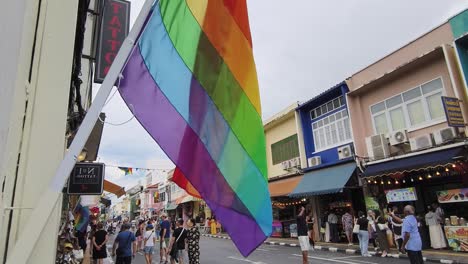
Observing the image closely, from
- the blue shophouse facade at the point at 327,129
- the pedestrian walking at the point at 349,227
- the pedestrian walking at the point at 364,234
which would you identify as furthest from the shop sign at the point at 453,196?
the blue shophouse facade at the point at 327,129

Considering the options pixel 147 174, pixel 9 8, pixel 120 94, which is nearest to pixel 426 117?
pixel 120 94

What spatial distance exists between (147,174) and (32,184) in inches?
2944

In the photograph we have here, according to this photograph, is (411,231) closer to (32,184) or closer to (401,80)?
(32,184)

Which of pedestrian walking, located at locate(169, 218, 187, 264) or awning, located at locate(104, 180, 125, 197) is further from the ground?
awning, located at locate(104, 180, 125, 197)

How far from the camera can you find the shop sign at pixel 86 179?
211 inches

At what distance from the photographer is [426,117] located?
13.9m

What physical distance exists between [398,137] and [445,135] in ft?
6.91

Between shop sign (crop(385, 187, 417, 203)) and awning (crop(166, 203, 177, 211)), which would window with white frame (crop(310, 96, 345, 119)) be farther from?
awning (crop(166, 203, 177, 211))

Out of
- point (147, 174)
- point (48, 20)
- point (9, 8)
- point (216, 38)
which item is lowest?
point (9, 8)

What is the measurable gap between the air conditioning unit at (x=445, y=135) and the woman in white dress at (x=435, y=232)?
275cm

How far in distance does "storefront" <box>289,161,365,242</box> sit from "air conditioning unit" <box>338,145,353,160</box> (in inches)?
15.4

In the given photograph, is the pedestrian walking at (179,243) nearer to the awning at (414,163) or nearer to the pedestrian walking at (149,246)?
the pedestrian walking at (149,246)

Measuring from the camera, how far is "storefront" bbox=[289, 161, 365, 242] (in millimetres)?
16328

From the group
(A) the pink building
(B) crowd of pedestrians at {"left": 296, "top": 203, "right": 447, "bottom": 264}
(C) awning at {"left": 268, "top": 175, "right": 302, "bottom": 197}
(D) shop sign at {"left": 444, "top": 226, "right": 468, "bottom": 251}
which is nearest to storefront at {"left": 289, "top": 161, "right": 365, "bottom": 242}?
(C) awning at {"left": 268, "top": 175, "right": 302, "bottom": 197}
